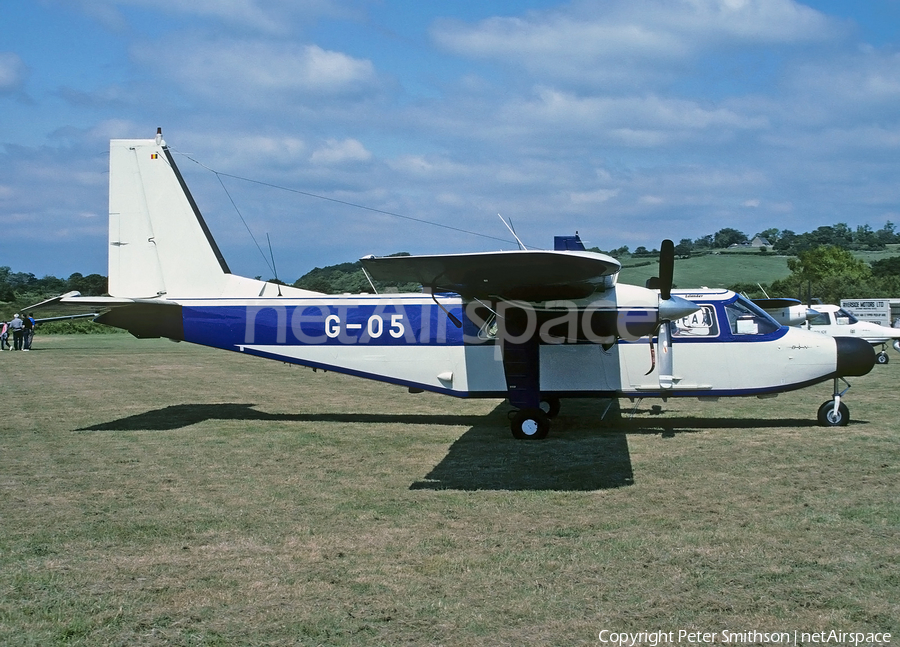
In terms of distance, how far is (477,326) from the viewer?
460 inches

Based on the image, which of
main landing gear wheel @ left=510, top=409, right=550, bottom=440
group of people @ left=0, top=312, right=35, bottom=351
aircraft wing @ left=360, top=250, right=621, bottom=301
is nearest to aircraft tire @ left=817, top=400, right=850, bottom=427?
aircraft wing @ left=360, top=250, right=621, bottom=301

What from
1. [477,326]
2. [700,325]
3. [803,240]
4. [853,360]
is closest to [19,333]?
[477,326]

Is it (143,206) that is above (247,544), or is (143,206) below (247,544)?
above

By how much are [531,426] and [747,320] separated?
3.78 m

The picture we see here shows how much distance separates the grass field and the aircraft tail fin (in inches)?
88.7

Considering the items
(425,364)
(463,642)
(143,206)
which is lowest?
(463,642)

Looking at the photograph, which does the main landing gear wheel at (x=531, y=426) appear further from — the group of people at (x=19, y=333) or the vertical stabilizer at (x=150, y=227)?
the group of people at (x=19, y=333)

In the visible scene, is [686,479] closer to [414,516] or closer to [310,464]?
[414,516]

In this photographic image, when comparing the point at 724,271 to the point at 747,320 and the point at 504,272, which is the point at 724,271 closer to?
the point at 747,320

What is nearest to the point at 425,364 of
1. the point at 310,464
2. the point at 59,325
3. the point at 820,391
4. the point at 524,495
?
the point at 310,464

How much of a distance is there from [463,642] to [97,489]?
5116 millimetres

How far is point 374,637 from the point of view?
4094mm

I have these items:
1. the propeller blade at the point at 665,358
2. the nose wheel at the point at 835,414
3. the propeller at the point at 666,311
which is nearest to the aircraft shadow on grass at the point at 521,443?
the nose wheel at the point at 835,414

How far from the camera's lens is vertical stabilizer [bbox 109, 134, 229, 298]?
1251 cm
